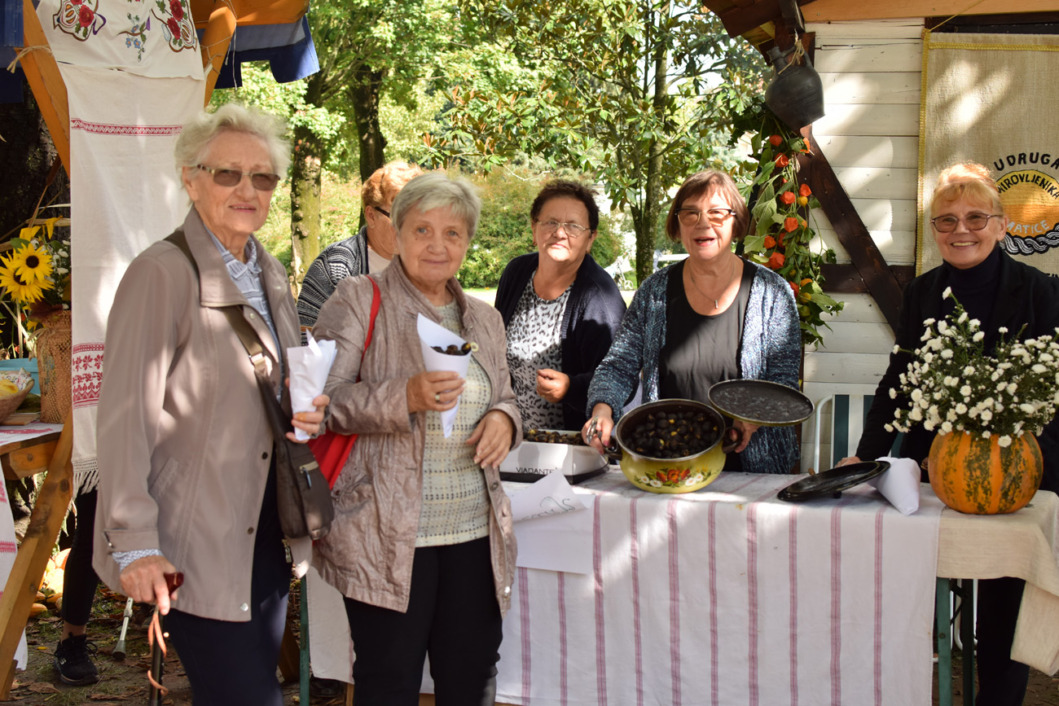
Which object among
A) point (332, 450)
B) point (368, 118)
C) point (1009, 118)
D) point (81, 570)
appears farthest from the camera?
point (368, 118)

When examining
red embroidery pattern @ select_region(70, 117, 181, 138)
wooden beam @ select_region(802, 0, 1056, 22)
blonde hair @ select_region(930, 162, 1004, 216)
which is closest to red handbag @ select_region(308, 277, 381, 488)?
red embroidery pattern @ select_region(70, 117, 181, 138)

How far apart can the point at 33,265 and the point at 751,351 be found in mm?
2711

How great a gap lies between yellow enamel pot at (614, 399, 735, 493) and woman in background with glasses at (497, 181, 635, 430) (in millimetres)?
564

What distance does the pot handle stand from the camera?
8.89ft

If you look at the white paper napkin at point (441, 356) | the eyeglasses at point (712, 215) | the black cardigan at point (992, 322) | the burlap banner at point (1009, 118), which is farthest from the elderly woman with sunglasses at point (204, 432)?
the burlap banner at point (1009, 118)

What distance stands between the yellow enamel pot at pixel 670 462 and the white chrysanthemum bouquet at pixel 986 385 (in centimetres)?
55

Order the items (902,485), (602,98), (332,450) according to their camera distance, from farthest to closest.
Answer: (602,98)
(902,485)
(332,450)

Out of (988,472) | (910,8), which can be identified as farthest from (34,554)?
(910,8)

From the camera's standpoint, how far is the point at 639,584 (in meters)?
2.64

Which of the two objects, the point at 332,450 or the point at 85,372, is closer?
the point at 332,450

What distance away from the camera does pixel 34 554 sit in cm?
332

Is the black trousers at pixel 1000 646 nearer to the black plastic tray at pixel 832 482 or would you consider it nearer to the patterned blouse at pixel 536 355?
the black plastic tray at pixel 832 482

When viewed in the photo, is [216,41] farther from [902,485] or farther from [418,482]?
[902,485]

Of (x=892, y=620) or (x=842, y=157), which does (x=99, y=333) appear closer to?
(x=892, y=620)
